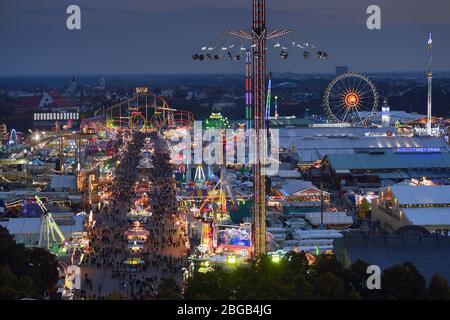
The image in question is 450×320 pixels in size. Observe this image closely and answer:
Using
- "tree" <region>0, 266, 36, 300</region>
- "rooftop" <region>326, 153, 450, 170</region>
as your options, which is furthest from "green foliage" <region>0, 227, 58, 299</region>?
"rooftop" <region>326, 153, 450, 170</region>

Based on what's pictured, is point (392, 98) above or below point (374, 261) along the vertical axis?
above

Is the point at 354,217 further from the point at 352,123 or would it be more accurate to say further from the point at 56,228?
the point at 352,123

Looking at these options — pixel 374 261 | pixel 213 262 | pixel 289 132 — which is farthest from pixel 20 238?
pixel 289 132

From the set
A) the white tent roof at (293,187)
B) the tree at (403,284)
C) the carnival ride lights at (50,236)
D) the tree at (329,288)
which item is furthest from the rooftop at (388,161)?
the tree at (329,288)

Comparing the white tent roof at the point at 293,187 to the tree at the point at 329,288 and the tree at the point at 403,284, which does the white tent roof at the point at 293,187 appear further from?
the tree at the point at 329,288

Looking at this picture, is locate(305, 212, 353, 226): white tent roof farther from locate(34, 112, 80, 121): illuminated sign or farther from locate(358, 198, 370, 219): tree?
locate(34, 112, 80, 121): illuminated sign
